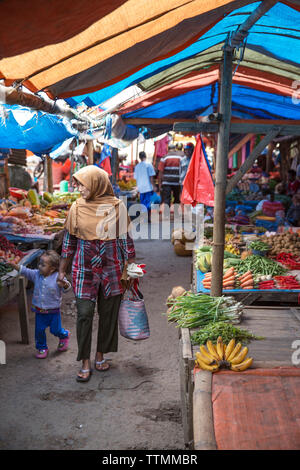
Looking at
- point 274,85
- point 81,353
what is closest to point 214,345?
point 81,353

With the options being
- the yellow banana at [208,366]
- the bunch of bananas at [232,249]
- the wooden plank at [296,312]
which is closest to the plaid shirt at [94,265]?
the yellow banana at [208,366]

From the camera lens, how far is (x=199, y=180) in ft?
17.3

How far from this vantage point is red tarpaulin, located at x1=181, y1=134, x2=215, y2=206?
5.23 meters

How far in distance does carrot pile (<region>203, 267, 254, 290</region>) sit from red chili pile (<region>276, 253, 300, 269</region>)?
37.7 inches

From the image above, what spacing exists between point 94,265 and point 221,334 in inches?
51.7

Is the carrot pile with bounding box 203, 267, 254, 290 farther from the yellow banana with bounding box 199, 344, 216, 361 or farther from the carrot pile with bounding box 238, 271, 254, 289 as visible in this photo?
the yellow banana with bounding box 199, 344, 216, 361

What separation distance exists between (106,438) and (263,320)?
1.74m

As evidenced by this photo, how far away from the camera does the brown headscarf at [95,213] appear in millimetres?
3832

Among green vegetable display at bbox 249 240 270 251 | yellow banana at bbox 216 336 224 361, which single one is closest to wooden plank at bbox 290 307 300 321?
yellow banana at bbox 216 336 224 361

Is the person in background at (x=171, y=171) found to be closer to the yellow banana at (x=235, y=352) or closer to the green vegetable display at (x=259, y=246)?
the green vegetable display at (x=259, y=246)

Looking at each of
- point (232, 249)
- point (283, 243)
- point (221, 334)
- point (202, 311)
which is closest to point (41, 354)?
point (202, 311)

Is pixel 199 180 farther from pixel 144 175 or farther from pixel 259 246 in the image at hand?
pixel 144 175

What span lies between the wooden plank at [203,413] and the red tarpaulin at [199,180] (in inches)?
110

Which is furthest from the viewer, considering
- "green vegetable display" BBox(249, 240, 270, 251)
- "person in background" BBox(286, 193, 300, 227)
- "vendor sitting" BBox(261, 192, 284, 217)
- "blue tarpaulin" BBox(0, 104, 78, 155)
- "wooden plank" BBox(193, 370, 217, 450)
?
"vendor sitting" BBox(261, 192, 284, 217)
